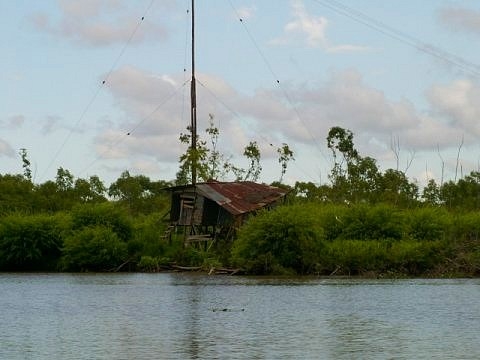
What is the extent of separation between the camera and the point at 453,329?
26.2 meters

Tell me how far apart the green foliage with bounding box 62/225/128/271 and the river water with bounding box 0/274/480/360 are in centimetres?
1118

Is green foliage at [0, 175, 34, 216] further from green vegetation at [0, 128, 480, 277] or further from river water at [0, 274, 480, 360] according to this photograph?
river water at [0, 274, 480, 360]

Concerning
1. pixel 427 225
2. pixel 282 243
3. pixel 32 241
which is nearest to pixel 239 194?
pixel 282 243

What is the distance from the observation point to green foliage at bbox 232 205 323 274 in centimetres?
5215

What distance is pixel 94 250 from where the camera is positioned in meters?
59.2

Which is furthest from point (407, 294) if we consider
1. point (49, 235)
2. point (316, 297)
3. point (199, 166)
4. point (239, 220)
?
point (199, 166)

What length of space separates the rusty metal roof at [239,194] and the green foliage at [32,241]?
8.15 m

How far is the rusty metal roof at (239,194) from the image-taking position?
5969cm

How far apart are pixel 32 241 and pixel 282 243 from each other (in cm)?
1873

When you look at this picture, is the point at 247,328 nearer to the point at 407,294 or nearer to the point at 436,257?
the point at 407,294

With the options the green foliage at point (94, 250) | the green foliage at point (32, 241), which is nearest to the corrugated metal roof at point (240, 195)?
the green foliage at point (94, 250)

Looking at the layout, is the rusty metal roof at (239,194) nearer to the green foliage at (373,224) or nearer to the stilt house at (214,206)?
the stilt house at (214,206)

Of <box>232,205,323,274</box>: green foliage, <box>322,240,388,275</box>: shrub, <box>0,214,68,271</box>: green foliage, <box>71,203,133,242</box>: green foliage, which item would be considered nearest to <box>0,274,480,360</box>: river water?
<box>322,240,388,275</box>: shrub

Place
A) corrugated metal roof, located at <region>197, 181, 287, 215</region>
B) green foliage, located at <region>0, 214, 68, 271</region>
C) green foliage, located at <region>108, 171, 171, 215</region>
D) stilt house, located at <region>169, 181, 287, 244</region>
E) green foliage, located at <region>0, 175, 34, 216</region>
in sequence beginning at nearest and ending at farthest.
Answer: corrugated metal roof, located at <region>197, 181, 287, 215</region>
stilt house, located at <region>169, 181, 287, 244</region>
green foliage, located at <region>0, 214, 68, 271</region>
green foliage, located at <region>0, 175, 34, 216</region>
green foliage, located at <region>108, 171, 171, 215</region>
